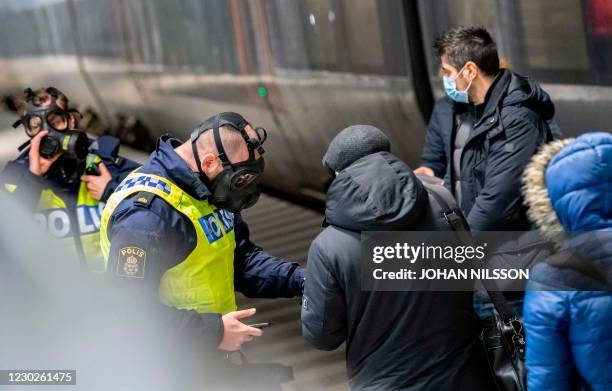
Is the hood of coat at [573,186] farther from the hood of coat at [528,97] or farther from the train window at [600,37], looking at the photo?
the train window at [600,37]

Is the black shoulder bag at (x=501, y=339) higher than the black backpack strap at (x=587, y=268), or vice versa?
the black backpack strap at (x=587, y=268)

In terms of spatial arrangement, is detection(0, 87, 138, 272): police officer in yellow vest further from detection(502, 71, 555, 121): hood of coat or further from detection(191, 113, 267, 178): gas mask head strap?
detection(502, 71, 555, 121): hood of coat

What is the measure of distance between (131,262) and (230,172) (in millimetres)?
421

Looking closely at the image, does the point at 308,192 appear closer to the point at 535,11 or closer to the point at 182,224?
the point at 535,11

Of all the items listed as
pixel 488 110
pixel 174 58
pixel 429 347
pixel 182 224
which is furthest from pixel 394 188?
pixel 174 58

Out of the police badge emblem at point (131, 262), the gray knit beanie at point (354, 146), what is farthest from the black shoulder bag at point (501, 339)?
the police badge emblem at point (131, 262)

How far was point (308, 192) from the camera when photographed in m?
8.34

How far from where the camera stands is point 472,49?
13.0 feet

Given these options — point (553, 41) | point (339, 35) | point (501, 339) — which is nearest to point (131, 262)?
point (501, 339)

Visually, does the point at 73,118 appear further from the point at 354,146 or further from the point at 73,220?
the point at 354,146

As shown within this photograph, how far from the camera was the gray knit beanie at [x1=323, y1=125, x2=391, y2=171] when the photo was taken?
2783 millimetres

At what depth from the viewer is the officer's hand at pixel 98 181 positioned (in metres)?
4.54

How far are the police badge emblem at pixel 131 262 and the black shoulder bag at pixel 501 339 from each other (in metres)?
0.84

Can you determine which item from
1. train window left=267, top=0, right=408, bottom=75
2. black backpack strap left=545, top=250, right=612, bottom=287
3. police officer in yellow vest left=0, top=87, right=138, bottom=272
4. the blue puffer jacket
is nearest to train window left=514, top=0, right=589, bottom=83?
train window left=267, top=0, right=408, bottom=75
